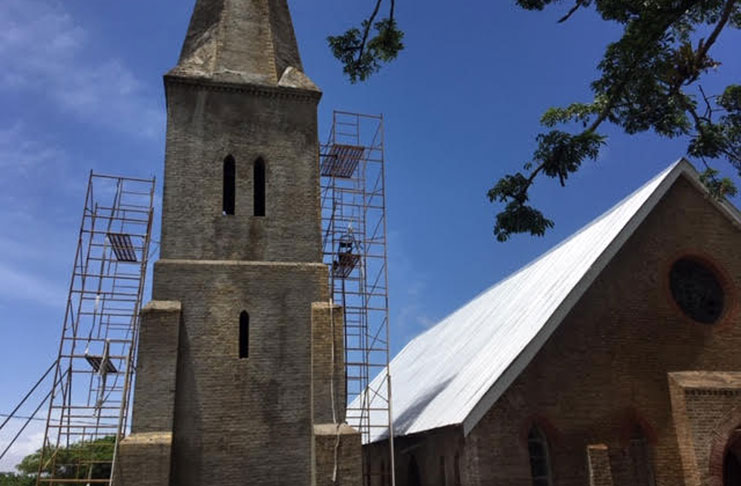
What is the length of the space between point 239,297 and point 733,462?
1220cm

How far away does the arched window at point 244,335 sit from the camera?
15.3 m

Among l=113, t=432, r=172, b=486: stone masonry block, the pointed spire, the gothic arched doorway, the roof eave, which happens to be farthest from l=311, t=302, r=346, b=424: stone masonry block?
the gothic arched doorway

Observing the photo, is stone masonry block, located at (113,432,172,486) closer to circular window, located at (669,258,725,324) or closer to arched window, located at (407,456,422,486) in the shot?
arched window, located at (407,456,422,486)

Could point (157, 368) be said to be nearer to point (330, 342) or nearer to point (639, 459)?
point (330, 342)

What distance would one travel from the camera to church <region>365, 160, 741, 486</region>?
564 inches

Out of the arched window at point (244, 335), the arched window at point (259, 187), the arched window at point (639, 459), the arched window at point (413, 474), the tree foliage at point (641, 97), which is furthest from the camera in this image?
the arched window at point (413, 474)

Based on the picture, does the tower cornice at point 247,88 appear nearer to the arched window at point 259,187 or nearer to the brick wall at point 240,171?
the brick wall at point 240,171

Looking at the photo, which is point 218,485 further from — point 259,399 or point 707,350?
point 707,350

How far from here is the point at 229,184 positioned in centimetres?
1719

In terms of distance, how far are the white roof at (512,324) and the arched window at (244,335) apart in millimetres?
4611

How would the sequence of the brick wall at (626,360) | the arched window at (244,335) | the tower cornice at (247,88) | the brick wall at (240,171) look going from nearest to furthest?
the brick wall at (626,360) < the arched window at (244,335) < the brick wall at (240,171) < the tower cornice at (247,88)

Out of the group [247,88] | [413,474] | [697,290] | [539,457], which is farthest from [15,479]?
[697,290]

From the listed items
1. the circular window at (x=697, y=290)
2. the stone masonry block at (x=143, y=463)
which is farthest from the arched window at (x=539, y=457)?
the stone masonry block at (x=143, y=463)

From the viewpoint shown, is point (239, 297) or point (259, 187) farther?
point (259, 187)
